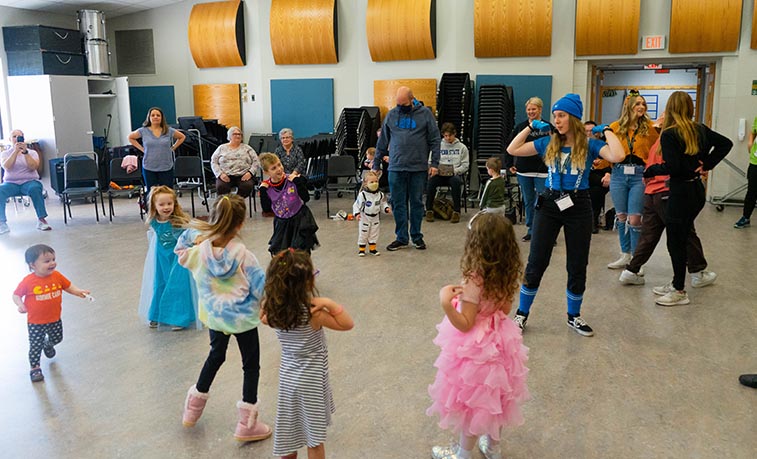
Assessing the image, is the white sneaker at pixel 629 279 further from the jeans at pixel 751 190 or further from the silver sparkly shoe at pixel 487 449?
the jeans at pixel 751 190

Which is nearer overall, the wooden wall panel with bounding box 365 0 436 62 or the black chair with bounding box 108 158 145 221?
the black chair with bounding box 108 158 145 221

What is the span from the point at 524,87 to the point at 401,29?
90.5 inches

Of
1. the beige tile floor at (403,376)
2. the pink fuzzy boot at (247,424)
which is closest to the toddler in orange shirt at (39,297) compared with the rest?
the beige tile floor at (403,376)

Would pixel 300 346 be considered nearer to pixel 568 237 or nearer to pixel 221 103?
pixel 568 237

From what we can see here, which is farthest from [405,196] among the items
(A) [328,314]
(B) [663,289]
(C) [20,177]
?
(C) [20,177]

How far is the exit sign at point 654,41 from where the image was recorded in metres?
9.96

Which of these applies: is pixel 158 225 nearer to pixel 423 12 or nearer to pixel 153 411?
pixel 153 411

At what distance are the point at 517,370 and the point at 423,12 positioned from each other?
9.12 metres

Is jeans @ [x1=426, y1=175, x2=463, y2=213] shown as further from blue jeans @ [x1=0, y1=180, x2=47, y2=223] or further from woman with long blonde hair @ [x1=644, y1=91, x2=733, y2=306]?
blue jeans @ [x1=0, y1=180, x2=47, y2=223]

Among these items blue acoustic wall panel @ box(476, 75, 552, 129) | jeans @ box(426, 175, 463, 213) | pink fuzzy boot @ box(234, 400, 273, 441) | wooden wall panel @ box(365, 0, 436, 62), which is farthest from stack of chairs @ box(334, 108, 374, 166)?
pink fuzzy boot @ box(234, 400, 273, 441)

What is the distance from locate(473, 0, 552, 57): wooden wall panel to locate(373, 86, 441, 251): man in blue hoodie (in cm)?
452

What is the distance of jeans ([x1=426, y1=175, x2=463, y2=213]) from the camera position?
880 centimetres

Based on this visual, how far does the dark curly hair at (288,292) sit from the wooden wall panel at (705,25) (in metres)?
9.27

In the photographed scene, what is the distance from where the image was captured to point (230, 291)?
2914mm
